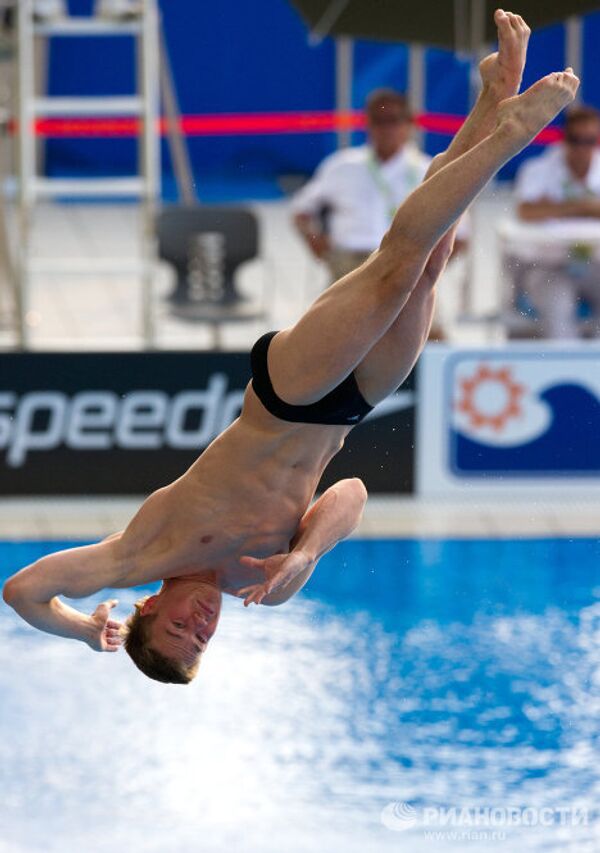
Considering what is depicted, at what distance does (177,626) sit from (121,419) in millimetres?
3845

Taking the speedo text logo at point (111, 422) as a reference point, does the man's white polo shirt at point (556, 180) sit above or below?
above

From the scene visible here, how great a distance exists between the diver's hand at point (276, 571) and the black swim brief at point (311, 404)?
0.35m

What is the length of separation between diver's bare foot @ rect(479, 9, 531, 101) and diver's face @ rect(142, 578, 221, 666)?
1.50m

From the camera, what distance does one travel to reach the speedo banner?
8.19 metres

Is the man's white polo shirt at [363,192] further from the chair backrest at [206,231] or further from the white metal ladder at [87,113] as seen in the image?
the white metal ladder at [87,113]

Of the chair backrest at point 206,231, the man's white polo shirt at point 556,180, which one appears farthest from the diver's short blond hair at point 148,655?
the man's white polo shirt at point 556,180

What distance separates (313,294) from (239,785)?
565 centimetres

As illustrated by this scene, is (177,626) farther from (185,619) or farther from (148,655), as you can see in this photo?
(148,655)

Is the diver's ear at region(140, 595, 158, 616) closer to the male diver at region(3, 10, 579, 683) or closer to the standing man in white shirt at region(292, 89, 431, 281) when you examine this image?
the male diver at region(3, 10, 579, 683)

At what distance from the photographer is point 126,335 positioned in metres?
10.8

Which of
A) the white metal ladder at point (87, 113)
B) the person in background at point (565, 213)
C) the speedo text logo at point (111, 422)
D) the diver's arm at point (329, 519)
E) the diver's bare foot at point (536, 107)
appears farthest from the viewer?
the white metal ladder at point (87, 113)

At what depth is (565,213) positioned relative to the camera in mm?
8359

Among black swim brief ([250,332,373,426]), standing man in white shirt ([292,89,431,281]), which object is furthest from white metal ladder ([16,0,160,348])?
black swim brief ([250,332,373,426])

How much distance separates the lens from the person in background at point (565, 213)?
7.56 meters
